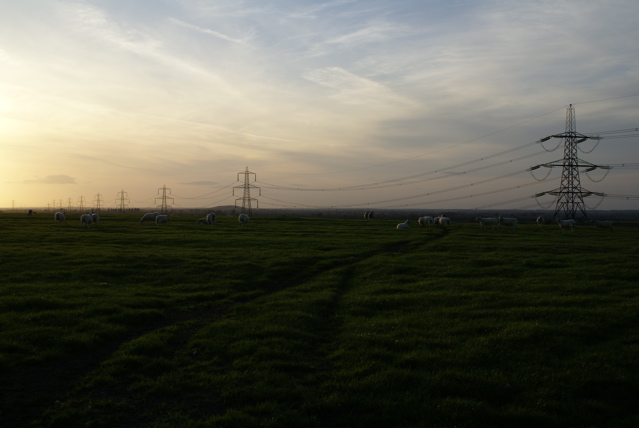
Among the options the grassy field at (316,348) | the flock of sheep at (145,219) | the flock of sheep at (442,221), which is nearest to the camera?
the grassy field at (316,348)

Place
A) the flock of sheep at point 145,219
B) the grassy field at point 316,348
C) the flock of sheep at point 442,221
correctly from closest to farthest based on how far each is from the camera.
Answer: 1. the grassy field at point 316,348
2. the flock of sheep at point 145,219
3. the flock of sheep at point 442,221

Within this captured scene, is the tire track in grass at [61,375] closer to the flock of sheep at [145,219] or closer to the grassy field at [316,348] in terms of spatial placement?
the grassy field at [316,348]

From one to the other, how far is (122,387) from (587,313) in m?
14.0

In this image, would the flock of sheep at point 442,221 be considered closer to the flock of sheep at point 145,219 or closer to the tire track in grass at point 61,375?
the flock of sheep at point 145,219

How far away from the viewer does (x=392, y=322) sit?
13.8m

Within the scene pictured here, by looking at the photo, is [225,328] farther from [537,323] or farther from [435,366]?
[537,323]

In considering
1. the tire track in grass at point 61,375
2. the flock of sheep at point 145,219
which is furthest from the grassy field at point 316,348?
the flock of sheep at point 145,219

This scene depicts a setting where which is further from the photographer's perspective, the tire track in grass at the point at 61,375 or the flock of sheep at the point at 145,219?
the flock of sheep at the point at 145,219

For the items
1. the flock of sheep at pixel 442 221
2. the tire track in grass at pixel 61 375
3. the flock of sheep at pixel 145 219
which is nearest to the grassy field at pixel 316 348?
the tire track in grass at pixel 61 375

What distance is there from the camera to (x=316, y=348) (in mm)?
11891

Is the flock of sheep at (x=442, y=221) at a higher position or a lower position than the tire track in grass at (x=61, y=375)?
higher

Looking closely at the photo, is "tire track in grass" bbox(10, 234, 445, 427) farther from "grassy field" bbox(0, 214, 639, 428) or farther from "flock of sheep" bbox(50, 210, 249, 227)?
"flock of sheep" bbox(50, 210, 249, 227)

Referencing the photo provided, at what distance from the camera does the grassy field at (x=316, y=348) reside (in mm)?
8273

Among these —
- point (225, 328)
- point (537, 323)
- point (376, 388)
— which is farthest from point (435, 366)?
point (225, 328)
